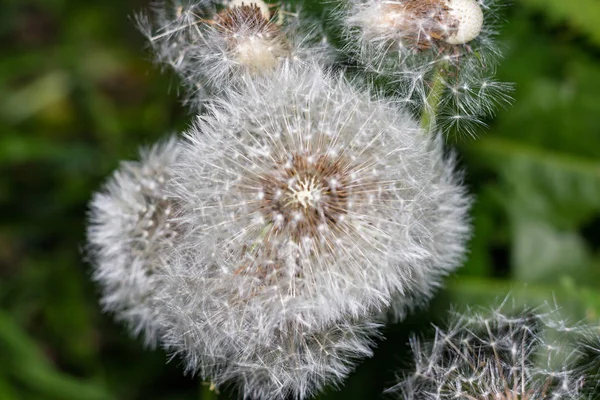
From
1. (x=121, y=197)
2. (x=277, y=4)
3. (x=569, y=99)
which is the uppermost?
(x=277, y=4)

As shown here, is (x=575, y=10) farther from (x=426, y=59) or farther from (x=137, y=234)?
(x=137, y=234)

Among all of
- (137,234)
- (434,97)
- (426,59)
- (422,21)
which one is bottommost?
(137,234)

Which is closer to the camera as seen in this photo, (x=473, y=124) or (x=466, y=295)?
(x=473, y=124)

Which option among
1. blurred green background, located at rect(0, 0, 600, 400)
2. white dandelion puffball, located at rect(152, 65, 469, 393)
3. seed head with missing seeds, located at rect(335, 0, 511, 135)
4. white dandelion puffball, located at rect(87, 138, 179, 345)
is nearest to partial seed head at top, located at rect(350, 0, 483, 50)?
seed head with missing seeds, located at rect(335, 0, 511, 135)

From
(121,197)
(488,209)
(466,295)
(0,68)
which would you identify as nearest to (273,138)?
(121,197)

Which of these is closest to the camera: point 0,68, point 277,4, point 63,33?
point 277,4

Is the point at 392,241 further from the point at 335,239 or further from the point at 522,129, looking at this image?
the point at 522,129

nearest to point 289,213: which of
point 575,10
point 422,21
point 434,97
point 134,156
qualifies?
point 434,97
